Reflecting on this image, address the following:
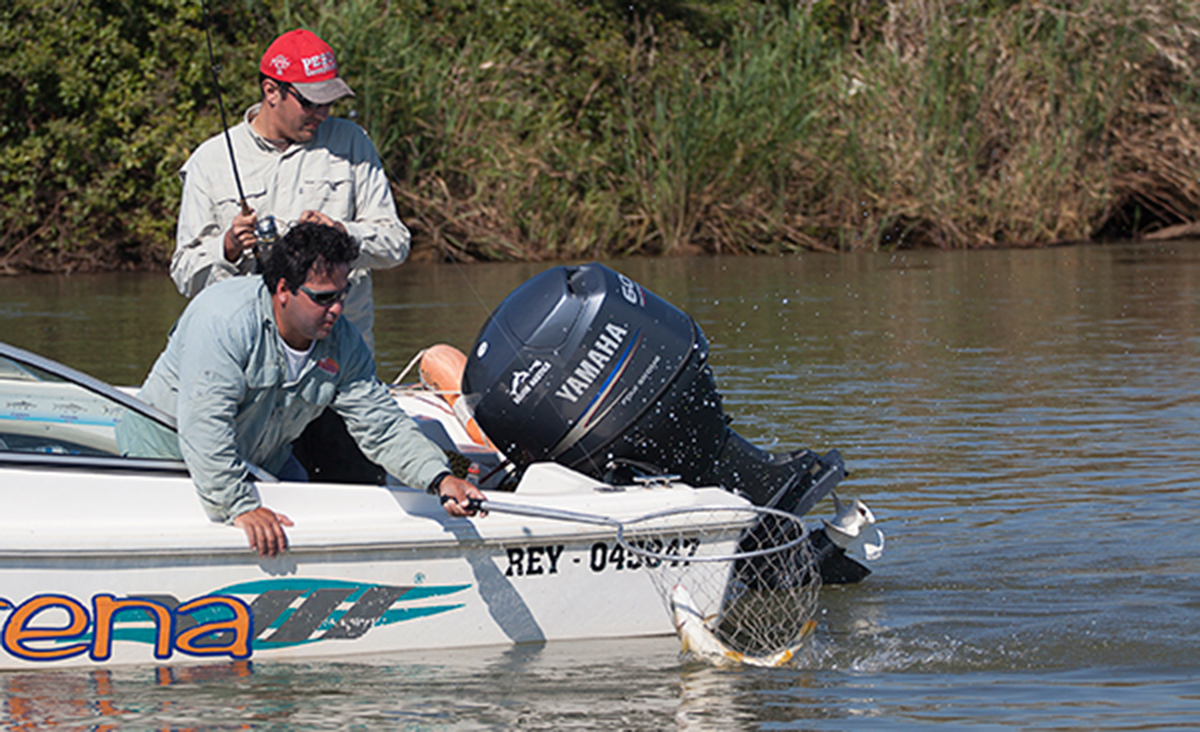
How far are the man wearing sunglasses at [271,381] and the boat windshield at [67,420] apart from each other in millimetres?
56

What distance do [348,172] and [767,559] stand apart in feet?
5.69

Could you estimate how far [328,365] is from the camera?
13.2ft

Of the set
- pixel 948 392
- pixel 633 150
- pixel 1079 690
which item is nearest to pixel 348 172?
pixel 1079 690

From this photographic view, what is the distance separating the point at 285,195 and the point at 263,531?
1.27m

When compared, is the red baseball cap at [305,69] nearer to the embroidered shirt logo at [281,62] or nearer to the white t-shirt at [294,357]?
the embroidered shirt logo at [281,62]

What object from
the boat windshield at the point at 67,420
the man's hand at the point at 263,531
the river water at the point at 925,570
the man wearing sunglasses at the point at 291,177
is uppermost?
the man wearing sunglasses at the point at 291,177

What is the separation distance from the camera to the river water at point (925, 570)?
3.75m

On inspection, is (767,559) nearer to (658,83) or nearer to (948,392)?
(948,392)

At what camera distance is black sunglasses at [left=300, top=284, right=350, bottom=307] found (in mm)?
3797

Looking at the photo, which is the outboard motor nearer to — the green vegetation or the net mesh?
the net mesh

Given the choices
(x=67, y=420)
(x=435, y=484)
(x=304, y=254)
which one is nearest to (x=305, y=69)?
(x=304, y=254)

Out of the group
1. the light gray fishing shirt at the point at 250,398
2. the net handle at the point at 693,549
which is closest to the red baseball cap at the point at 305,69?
the light gray fishing shirt at the point at 250,398

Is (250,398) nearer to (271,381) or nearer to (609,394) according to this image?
(271,381)

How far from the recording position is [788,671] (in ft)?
13.4
